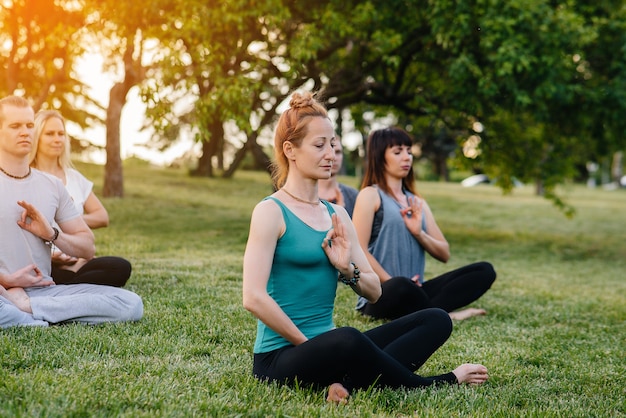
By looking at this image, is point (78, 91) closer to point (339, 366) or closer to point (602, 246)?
point (602, 246)

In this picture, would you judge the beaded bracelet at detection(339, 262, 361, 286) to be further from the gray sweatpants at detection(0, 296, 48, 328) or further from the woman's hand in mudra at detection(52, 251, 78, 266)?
the woman's hand in mudra at detection(52, 251, 78, 266)

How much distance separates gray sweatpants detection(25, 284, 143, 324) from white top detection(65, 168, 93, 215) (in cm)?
140

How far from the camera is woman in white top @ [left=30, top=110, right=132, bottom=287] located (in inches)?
249

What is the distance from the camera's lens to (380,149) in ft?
21.0

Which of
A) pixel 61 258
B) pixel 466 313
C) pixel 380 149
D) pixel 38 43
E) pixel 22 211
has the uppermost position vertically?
pixel 38 43

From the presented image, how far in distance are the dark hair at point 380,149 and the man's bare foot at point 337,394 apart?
2949 mm

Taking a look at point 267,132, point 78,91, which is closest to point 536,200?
point 267,132

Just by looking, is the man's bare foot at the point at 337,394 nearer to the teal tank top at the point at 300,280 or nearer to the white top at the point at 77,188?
the teal tank top at the point at 300,280

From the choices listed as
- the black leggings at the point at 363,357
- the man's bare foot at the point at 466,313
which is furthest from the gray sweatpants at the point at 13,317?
the man's bare foot at the point at 466,313

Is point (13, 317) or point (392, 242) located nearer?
point (13, 317)

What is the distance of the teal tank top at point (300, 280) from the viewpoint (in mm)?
3656

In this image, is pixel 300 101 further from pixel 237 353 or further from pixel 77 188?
pixel 77 188

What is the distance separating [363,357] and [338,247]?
0.57m

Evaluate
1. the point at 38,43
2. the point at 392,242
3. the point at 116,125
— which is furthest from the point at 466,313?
the point at 38,43
